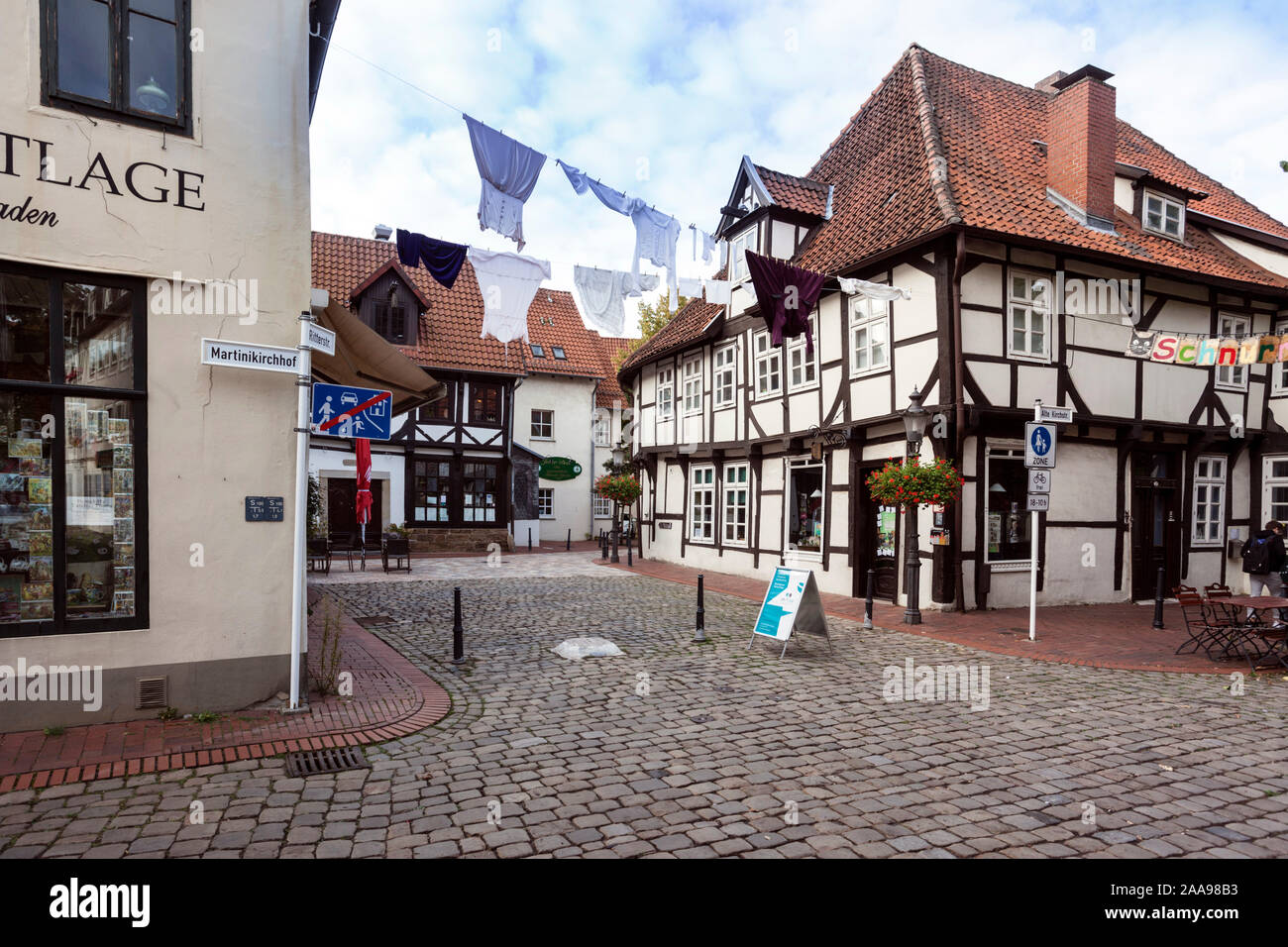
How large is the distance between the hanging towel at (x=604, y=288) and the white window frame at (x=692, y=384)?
913 centimetres

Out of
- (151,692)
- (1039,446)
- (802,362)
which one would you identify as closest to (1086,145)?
(802,362)

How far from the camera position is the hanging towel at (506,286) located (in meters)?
10.8

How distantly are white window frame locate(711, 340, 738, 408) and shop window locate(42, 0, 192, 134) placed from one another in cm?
1442

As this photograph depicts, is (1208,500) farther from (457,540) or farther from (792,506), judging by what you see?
(457,540)

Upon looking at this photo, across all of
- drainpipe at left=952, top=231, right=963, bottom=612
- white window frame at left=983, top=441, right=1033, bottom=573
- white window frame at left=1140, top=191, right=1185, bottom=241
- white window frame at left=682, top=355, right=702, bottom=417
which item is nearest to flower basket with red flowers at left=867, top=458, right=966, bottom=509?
drainpipe at left=952, top=231, right=963, bottom=612

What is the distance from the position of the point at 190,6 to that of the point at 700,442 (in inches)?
629

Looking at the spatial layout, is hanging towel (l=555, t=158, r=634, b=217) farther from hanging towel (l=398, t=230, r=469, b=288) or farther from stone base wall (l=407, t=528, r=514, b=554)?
stone base wall (l=407, t=528, r=514, b=554)

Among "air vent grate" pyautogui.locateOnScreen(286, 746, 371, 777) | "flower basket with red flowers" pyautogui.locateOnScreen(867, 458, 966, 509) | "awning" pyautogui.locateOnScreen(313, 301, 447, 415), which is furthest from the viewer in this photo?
"flower basket with red flowers" pyautogui.locateOnScreen(867, 458, 966, 509)

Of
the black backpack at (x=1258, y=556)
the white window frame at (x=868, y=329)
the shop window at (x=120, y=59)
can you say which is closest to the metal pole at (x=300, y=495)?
the shop window at (x=120, y=59)

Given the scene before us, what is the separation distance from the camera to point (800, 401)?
16.5 metres

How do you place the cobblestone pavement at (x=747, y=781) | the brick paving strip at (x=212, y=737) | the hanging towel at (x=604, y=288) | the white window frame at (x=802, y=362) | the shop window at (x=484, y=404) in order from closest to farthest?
the cobblestone pavement at (x=747, y=781) → the brick paving strip at (x=212, y=737) → the hanging towel at (x=604, y=288) → the white window frame at (x=802, y=362) → the shop window at (x=484, y=404)

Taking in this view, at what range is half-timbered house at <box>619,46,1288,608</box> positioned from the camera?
12.9 metres

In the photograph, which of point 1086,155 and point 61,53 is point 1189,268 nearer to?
point 1086,155

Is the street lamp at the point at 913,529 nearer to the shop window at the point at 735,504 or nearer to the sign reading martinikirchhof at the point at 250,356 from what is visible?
the shop window at the point at 735,504
